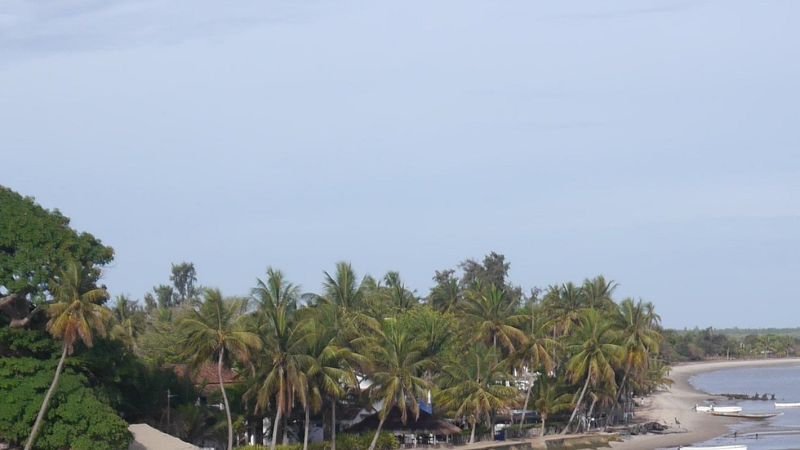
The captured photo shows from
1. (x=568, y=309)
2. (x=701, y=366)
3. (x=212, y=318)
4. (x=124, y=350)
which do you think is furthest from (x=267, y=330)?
(x=701, y=366)

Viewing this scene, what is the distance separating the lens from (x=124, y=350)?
154ft

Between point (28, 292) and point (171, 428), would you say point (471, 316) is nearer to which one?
point (171, 428)

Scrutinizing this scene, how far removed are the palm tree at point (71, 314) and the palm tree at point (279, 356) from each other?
8501mm

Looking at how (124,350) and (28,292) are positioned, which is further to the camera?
(124,350)

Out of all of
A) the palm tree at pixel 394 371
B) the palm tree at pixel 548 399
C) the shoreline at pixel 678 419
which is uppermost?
the palm tree at pixel 394 371

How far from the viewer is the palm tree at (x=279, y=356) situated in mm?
47156

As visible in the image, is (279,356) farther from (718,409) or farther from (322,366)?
(718,409)

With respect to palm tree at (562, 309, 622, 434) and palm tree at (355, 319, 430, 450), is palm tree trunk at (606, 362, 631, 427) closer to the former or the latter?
palm tree at (562, 309, 622, 434)

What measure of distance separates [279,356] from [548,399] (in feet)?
83.7

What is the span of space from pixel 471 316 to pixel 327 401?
15.5 meters

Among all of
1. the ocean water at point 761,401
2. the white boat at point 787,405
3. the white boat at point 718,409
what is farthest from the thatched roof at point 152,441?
the white boat at point 787,405

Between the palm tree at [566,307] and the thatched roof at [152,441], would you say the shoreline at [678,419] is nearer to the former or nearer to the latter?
the palm tree at [566,307]

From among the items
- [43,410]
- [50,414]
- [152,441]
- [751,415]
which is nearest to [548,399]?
[751,415]

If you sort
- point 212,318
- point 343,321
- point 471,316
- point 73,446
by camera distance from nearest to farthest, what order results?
point 73,446 → point 212,318 → point 343,321 → point 471,316
